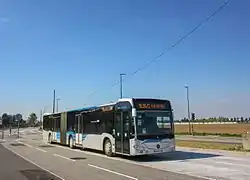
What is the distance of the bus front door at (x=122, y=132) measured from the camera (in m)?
17.6

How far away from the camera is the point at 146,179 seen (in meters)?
11.0

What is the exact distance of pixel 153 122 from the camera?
1762 cm

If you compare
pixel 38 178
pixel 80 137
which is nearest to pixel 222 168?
pixel 38 178

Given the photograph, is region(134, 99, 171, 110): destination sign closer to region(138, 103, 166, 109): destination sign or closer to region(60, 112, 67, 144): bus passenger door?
region(138, 103, 166, 109): destination sign

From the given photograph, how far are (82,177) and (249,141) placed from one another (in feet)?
43.1

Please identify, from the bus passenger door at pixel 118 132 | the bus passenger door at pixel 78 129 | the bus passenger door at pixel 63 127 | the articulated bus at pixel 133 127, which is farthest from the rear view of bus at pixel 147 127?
the bus passenger door at pixel 63 127

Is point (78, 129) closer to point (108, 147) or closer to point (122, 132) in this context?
point (108, 147)

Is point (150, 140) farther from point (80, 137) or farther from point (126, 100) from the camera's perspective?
point (80, 137)

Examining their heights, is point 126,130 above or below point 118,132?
above

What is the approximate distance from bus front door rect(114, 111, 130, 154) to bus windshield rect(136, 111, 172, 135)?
0.74 meters

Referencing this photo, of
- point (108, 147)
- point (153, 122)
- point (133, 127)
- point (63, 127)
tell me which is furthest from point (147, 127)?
point (63, 127)

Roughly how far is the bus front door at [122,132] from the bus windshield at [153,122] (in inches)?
29.2

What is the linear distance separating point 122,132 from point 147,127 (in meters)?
1.52

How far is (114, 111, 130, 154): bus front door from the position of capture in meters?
17.6
